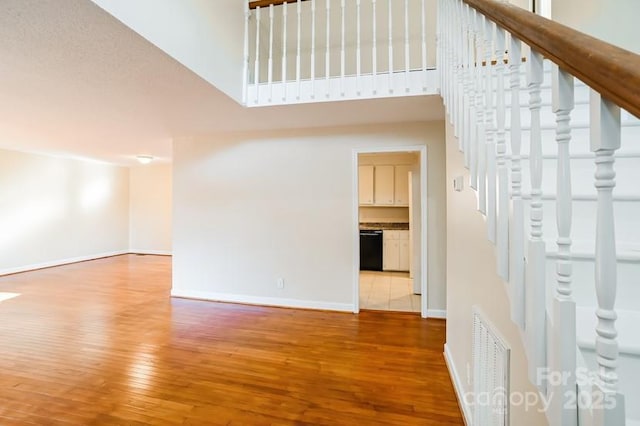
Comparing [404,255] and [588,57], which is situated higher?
[588,57]

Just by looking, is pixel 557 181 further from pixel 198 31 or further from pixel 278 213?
pixel 278 213

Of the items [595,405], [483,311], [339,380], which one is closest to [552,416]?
[595,405]

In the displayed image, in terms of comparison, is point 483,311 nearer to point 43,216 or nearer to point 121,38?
point 121,38

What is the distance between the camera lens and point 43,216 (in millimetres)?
6035

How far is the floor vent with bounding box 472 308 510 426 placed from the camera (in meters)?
1.19

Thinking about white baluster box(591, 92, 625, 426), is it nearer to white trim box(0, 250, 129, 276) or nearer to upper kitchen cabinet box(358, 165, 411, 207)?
upper kitchen cabinet box(358, 165, 411, 207)

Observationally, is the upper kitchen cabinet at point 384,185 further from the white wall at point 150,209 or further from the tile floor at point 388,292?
the white wall at point 150,209

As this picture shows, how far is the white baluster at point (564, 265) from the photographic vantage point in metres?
0.69

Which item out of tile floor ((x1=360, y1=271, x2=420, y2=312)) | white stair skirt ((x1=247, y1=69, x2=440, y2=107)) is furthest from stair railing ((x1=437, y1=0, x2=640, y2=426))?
tile floor ((x1=360, y1=271, x2=420, y2=312))

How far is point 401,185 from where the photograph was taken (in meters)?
6.06

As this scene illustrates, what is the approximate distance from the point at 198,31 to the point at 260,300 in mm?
3045

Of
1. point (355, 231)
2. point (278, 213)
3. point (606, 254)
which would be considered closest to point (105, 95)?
point (278, 213)

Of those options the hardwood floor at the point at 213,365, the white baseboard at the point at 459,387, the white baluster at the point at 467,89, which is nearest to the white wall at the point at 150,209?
the hardwood floor at the point at 213,365

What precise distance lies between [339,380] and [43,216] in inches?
277
